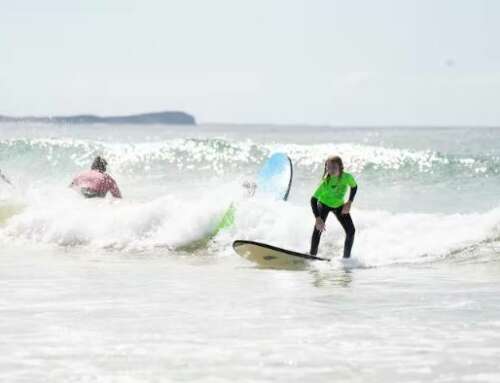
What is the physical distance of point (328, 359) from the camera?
5797 millimetres

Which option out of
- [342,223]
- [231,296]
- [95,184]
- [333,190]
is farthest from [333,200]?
[95,184]

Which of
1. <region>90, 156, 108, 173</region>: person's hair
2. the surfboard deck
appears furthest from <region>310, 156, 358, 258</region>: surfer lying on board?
<region>90, 156, 108, 173</region>: person's hair

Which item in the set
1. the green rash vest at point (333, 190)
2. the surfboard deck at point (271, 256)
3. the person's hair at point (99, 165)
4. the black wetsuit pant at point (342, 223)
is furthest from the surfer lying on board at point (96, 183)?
the green rash vest at point (333, 190)

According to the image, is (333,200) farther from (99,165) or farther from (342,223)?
(99,165)

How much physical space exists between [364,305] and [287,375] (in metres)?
2.52

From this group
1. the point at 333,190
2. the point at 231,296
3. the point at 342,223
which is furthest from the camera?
the point at 342,223

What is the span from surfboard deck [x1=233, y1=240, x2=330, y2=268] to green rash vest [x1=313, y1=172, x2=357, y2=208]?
2.37 ft

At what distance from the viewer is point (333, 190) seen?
10.9m

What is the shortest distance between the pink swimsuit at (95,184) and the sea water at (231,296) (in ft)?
0.87

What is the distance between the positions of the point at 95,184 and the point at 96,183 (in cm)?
4

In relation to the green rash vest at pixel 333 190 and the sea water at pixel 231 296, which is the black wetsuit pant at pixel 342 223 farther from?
the sea water at pixel 231 296

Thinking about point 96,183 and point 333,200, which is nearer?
point 333,200

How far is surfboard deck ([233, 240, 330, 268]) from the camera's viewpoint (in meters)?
10.9

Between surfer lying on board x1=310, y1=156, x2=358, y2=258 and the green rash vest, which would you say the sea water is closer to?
surfer lying on board x1=310, y1=156, x2=358, y2=258
